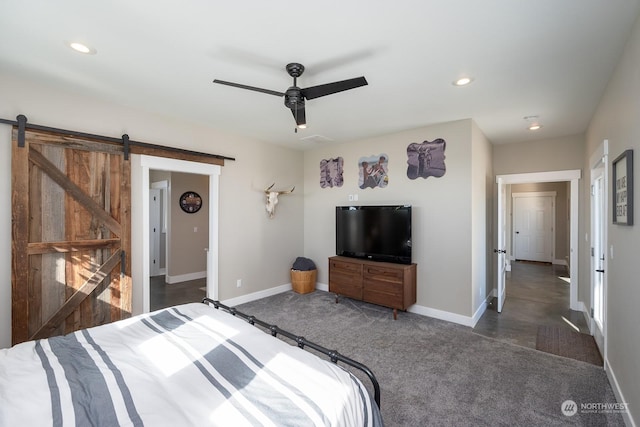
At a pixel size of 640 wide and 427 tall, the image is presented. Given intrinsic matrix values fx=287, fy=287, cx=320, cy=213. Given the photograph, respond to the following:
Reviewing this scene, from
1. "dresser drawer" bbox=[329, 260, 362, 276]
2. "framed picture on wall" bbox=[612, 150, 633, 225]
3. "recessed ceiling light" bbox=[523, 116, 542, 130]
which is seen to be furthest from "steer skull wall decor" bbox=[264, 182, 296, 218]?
"framed picture on wall" bbox=[612, 150, 633, 225]

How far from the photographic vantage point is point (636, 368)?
181cm

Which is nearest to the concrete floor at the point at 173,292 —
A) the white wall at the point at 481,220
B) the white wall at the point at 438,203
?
the white wall at the point at 438,203

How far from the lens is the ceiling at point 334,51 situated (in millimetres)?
A: 1755

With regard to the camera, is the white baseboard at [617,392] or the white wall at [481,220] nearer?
the white baseboard at [617,392]

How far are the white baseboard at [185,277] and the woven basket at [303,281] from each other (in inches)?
96.6

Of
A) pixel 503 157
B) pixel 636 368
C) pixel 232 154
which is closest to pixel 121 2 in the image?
pixel 232 154

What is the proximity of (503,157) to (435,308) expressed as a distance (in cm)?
291

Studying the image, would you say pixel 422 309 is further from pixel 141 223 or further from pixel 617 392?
pixel 141 223

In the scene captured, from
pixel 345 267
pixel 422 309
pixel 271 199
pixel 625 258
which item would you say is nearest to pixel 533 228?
pixel 422 309

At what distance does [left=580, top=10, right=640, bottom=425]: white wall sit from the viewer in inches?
71.9

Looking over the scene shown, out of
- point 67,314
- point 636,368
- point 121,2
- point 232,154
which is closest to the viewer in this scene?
point 121,2

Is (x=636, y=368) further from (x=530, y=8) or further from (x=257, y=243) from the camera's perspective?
(x=257, y=243)

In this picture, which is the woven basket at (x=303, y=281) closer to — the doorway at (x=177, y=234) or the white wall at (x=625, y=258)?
the doorway at (x=177, y=234)

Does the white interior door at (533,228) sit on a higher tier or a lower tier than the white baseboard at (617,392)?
higher
